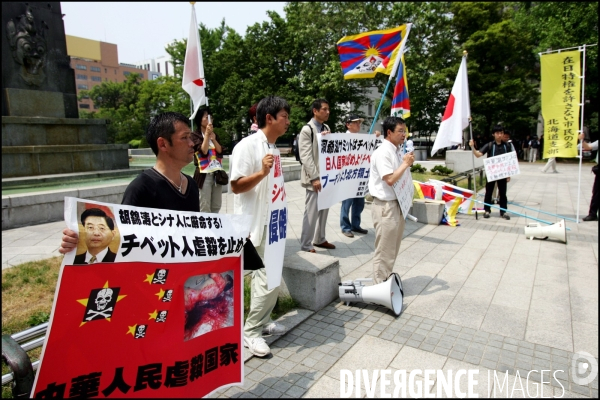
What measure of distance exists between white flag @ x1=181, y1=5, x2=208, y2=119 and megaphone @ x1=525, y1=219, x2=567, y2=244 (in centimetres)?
624

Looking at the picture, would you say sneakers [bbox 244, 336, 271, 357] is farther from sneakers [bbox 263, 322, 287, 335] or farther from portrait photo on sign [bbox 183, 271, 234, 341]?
portrait photo on sign [bbox 183, 271, 234, 341]

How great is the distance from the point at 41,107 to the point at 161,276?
1101cm

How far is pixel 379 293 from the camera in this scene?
411cm

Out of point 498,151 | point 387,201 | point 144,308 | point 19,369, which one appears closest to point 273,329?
point 144,308

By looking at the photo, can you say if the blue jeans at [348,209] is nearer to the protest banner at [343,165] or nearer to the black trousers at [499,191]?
the protest banner at [343,165]

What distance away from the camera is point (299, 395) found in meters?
2.79

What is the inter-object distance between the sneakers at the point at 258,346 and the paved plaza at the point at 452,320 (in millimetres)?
60

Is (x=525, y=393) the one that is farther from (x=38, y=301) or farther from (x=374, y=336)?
(x=38, y=301)

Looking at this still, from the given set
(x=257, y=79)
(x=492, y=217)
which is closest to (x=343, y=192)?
(x=492, y=217)

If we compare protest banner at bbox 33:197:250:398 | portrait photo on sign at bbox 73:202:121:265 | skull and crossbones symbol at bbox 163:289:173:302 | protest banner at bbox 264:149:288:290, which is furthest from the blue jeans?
portrait photo on sign at bbox 73:202:121:265

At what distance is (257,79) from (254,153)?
2743 cm

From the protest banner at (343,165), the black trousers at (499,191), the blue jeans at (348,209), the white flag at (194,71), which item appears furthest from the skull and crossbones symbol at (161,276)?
the black trousers at (499,191)

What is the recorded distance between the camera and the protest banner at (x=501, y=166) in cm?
850

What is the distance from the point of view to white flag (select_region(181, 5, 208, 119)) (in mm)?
6043
